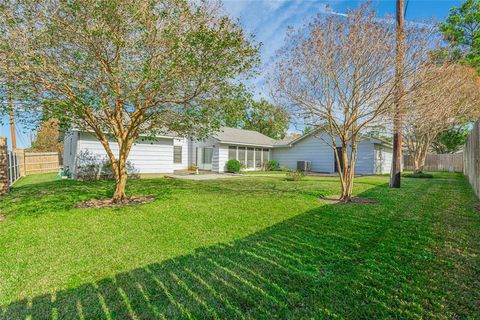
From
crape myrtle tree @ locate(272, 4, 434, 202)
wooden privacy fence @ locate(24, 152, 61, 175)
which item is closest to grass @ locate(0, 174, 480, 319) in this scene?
crape myrtle tree @ locate(272, 4, 434, 202)

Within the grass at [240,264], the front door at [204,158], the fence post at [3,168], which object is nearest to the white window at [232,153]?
the front door at [204,158]

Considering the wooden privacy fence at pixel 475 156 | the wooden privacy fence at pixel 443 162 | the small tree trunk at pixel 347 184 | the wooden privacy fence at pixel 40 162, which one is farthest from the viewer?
the wooden privacy fence at pixel 443 162

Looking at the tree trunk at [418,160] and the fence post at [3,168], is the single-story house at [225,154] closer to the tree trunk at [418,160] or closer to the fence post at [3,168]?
the tree trunk at [418,160]

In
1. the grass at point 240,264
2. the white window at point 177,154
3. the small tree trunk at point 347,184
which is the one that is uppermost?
the white window at point 177,154

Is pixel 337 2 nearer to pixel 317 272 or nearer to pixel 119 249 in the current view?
pixel 317 272

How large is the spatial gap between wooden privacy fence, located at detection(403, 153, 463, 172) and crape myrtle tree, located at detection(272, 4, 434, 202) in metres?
19.0

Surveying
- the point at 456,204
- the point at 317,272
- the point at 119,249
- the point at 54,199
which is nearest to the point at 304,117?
the point at 456,204

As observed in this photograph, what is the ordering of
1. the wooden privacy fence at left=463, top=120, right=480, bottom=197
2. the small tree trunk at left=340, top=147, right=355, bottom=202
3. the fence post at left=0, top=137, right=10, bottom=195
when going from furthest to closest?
the fence post at left=0, top=137, right=10, bottom=195 < the small tree trunk at left=340, top=147, right=355, bottom=202 < the wooden privacy fence at left=463, top=120, right=480, bottom=197

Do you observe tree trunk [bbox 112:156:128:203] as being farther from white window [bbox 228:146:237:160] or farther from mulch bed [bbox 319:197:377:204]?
white window [bbox 228:146:237:160]

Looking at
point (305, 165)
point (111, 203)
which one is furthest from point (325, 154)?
point (111, 203)

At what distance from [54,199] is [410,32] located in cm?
1074

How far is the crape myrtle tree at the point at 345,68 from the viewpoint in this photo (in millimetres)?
6391

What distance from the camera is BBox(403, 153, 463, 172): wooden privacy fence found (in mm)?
21173

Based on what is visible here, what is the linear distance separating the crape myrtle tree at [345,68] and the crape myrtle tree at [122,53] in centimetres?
148
